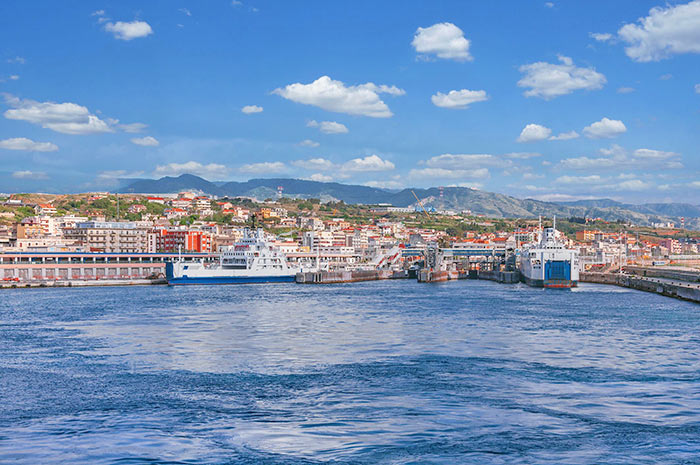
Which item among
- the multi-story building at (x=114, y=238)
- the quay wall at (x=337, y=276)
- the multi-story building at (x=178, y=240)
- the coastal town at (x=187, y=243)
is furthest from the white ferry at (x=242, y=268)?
the multi-story building at (x=114, y=238)

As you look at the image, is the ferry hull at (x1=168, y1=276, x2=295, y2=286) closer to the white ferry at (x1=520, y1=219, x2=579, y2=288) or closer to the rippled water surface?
the white ferry at (x1=520, y1=219, x2=579, y2=288)

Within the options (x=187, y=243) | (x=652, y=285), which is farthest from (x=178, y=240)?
(x=652, y=285)

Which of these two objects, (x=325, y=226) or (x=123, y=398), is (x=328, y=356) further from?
(x=325, y=226)

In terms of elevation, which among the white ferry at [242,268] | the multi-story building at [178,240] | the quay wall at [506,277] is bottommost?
the quay wall at [506,277]

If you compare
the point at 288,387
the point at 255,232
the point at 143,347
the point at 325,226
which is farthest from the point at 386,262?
the point at 288,387

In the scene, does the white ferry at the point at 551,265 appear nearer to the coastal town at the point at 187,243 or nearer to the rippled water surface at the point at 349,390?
the coastal town at the point at 187,243

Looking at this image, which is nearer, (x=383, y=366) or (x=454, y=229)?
(x=383, y=366)

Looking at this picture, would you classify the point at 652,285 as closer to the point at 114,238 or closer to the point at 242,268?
the point at 242,268
